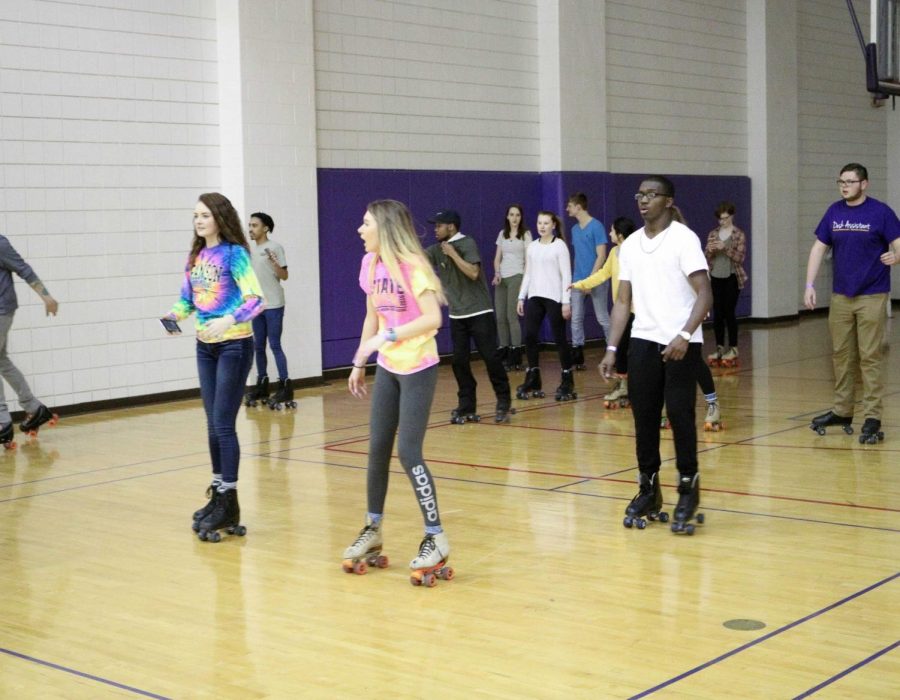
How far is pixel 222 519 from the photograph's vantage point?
265 inches

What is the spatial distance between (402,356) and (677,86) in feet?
47.9

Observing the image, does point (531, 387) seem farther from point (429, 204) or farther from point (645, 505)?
point (645, 505)

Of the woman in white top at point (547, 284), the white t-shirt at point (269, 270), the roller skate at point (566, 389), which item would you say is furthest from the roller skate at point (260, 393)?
the roller skate at point (566, 389)

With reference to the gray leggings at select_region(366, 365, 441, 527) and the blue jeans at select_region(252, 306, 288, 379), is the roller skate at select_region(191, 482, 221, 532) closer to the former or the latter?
the gray leggings at select_region(366, 365, 441, 527)

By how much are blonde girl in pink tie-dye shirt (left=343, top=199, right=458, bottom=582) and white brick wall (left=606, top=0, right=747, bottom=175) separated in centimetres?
1252

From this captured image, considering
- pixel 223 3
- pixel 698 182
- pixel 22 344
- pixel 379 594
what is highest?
pixel 223 3

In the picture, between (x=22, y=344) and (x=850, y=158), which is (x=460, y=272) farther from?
(x=850, y=158)

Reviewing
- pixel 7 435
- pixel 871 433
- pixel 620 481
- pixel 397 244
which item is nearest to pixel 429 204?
pixel 7 435

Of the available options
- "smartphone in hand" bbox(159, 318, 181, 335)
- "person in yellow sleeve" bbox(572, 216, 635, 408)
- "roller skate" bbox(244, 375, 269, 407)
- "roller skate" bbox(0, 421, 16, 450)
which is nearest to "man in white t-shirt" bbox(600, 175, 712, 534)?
"smartphone in hand" bbox(159, 318, 181, 335)

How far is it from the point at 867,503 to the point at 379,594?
313 centimetres

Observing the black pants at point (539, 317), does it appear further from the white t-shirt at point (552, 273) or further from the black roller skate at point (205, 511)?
the black roller skate at point (205, 511)

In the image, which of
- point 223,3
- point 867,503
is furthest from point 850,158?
point 867,503

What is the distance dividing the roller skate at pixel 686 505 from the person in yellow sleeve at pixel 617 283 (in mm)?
3802

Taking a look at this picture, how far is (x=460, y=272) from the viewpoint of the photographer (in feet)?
33.0
